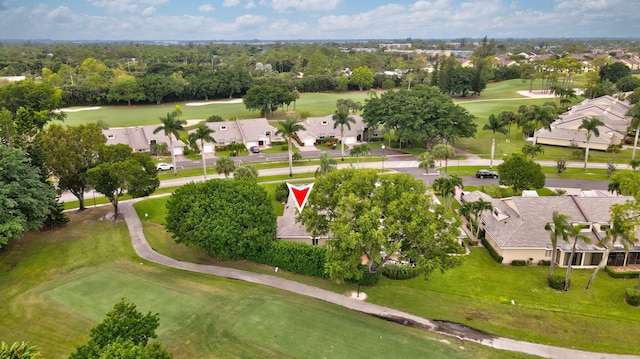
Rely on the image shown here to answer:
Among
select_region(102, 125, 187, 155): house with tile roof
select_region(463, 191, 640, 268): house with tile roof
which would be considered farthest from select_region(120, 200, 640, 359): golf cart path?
select_region(102, 125, 187, 155): house with tile roof

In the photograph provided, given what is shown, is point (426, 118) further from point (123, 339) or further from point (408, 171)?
point (123, 339)

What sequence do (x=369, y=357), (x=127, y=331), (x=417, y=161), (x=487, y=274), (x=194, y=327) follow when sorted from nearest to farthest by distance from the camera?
1. (x=127, y=331)
2. (x=369, y=357)
3. (x=194, y=327)
4. (x=487, y=274)
5. (x=417, y=161)

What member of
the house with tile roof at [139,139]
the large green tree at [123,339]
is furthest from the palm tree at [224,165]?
the large green tree at [123,339]

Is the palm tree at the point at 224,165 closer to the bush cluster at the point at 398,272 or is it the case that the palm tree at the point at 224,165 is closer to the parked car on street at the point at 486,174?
the bush cluster at the point at 398,272

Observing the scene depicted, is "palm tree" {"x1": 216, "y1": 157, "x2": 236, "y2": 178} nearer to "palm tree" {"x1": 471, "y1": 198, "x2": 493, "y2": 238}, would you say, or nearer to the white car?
the white car

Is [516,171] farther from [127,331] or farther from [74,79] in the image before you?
[74,79]

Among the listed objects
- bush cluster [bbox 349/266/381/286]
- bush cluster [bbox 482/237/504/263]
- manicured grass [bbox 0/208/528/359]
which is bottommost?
bush cluster [bbox 482/237/504/263]

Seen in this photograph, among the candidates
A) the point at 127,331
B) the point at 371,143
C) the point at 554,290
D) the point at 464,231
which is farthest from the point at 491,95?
the point at 127,331
